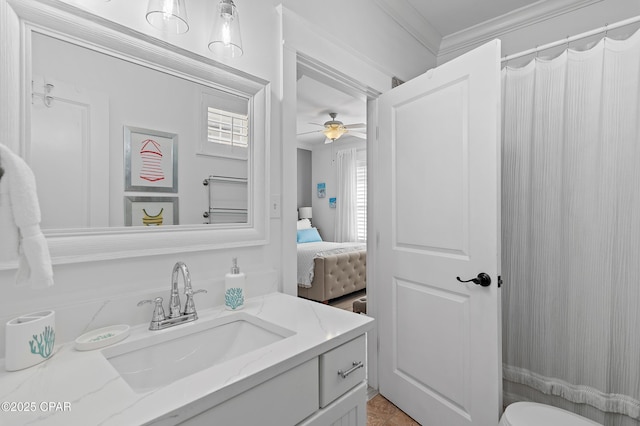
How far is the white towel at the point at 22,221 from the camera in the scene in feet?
Result: 2.05

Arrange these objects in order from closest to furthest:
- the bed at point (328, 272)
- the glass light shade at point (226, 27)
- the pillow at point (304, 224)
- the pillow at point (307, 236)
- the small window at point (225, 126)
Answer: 1. the glass light shade at point (226, 27)
2. the small window at point (225, 126)
3. the bed at point (328, 272)
4. the pillow at point (307, 236)
5. the pillow at point (304, 224)

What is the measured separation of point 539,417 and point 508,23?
248cm

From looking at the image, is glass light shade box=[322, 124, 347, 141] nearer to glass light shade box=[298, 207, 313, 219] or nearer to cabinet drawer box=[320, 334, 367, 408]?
glass light shade box=[298, 207, 313, 219]

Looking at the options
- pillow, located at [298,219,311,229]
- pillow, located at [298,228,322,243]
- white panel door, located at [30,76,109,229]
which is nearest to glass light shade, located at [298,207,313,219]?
pillow, located at [298,219,311,229]

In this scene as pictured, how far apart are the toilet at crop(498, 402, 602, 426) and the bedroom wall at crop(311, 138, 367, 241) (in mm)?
4961

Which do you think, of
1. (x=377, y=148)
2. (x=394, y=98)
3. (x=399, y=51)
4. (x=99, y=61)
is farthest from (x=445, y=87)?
(x=99, y=61)

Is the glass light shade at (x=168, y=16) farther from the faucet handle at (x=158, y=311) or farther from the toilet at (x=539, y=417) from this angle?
the toilet at (x=539, y=417)

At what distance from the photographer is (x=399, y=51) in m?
2.24

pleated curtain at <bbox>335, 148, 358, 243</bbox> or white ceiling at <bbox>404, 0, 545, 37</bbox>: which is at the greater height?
white ceiling at <bbox>404, 0, 545, 37</bbox>

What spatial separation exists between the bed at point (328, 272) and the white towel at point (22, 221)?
3403 mm

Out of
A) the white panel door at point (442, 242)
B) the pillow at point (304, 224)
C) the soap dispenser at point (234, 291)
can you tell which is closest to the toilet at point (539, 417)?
the white panel door at point (442, 242)

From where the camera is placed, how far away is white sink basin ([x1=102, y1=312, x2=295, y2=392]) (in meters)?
0.86

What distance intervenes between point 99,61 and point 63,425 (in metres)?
0.98

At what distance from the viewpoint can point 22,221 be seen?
632 millimetres
